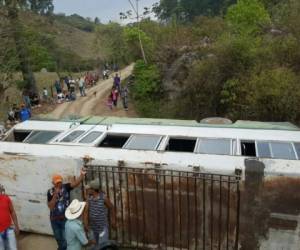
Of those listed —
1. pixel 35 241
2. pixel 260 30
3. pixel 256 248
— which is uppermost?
pixel 260 30

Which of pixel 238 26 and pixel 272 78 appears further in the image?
pixel 238 26

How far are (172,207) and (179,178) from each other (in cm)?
64

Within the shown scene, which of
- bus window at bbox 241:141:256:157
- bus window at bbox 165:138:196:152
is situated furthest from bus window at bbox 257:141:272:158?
bus window at bbox 165:138:196:152

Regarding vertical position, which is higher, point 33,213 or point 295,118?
point 295,118

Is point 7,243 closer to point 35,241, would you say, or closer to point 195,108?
point 35,241

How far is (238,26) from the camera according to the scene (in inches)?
887

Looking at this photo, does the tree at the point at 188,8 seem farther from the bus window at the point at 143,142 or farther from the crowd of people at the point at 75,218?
the crowd of people at the point at 75,218

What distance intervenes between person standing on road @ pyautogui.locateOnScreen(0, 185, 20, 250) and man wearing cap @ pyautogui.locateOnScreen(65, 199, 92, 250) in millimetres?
1518

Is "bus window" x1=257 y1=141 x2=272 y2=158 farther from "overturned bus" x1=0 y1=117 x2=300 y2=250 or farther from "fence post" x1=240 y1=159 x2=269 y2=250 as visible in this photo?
"fence post" x1=240 y1=159 x2=269 y2=250

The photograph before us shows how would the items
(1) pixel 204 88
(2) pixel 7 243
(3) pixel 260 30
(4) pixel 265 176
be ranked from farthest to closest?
(3) pixel 260 30 < (1) pixel 204 88 < (2) pixel 7 243 < (4) pixel 265 176

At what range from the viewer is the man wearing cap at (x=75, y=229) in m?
5.84

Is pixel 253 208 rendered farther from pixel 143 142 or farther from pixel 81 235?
pixel 81 235

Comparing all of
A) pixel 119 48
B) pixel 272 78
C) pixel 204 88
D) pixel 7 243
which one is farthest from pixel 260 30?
pixel 119 48

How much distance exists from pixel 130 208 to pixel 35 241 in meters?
2.54
